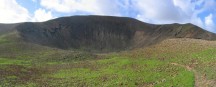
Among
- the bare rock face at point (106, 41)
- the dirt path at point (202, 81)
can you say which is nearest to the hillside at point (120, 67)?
the dirt path at point (202, 81)

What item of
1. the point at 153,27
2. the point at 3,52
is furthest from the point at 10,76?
the point at 153,27

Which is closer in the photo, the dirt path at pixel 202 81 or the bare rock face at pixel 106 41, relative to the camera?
the dirt path at pixel 202 81

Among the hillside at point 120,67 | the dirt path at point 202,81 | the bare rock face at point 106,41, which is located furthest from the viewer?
the bare rock face at point 106,41

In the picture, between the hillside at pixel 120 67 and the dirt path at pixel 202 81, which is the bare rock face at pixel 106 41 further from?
the dirt path at pixel 202 81

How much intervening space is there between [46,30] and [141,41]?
49490 mm

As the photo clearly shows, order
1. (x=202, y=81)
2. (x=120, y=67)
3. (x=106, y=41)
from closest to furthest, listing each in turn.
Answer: (x=202, y=81)
(x=120, y=67)
(x=106, y=41)

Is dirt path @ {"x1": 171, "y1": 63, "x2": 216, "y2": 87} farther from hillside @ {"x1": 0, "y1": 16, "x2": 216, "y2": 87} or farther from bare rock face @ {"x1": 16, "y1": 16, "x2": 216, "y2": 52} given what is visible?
bare rock face @ {"x1": 16, "y1": 16, "x2": 216, "y2": 52}

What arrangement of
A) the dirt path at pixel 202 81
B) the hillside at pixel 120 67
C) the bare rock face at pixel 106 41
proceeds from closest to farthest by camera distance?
the dirt path at pixel 202 81 < the hillside at pixel 120 67 < the bare rock face at pixel 106 41

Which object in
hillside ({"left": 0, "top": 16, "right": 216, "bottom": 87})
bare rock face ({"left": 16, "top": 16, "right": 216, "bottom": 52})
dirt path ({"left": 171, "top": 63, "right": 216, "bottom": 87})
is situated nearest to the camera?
dirt path ({"left": 171, "top": 63, "right": 216, "bottom": 87})

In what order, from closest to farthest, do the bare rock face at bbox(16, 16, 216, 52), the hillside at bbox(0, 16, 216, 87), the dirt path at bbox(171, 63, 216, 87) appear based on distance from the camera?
1. the dirt path at bbox(171, 63, 216, 87)
2. the hillside at bbox(0, 16, 216, 87)
3. the bare rock face at bbox(16, 16, 216, 52)

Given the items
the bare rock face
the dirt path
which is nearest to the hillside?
the dirt path

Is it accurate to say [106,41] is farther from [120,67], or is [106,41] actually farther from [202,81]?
[202,81]

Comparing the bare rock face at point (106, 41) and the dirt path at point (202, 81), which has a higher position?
the bare rock face at point (106, 41)

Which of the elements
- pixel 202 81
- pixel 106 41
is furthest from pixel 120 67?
pixel 106 41
